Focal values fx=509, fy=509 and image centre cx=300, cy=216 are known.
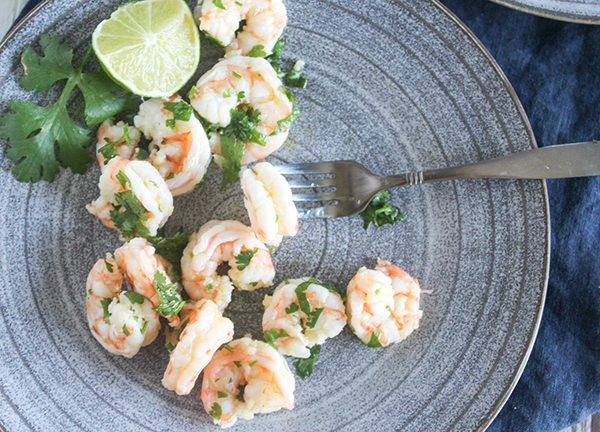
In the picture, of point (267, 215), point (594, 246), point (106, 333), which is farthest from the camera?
point (594, 246)

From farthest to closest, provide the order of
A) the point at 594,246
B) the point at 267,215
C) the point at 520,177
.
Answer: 1. the point at 594,246
2. the point at 520,177
3. the point at 267,215

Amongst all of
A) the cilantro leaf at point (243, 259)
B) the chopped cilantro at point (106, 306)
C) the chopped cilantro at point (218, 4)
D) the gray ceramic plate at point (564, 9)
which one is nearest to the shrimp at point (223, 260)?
the cilantro leaf at point (243, 259)

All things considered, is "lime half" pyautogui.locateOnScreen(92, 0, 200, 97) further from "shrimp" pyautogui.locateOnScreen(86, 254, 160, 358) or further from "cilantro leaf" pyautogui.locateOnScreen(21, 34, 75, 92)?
"shrimp" pyautogui.locateOnScreen(86, 254, 160, 358)

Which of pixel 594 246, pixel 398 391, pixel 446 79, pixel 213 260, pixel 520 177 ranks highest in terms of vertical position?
pixel 446 79

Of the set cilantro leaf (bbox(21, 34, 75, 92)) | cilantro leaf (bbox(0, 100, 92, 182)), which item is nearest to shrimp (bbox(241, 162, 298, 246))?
cilantro leaf (bbox(0, 100, 92, 182))

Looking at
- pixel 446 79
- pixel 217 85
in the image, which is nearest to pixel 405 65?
pixel 446 79

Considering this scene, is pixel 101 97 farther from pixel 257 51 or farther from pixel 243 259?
pixel 243 259

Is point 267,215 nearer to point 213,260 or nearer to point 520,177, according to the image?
point 213,260
